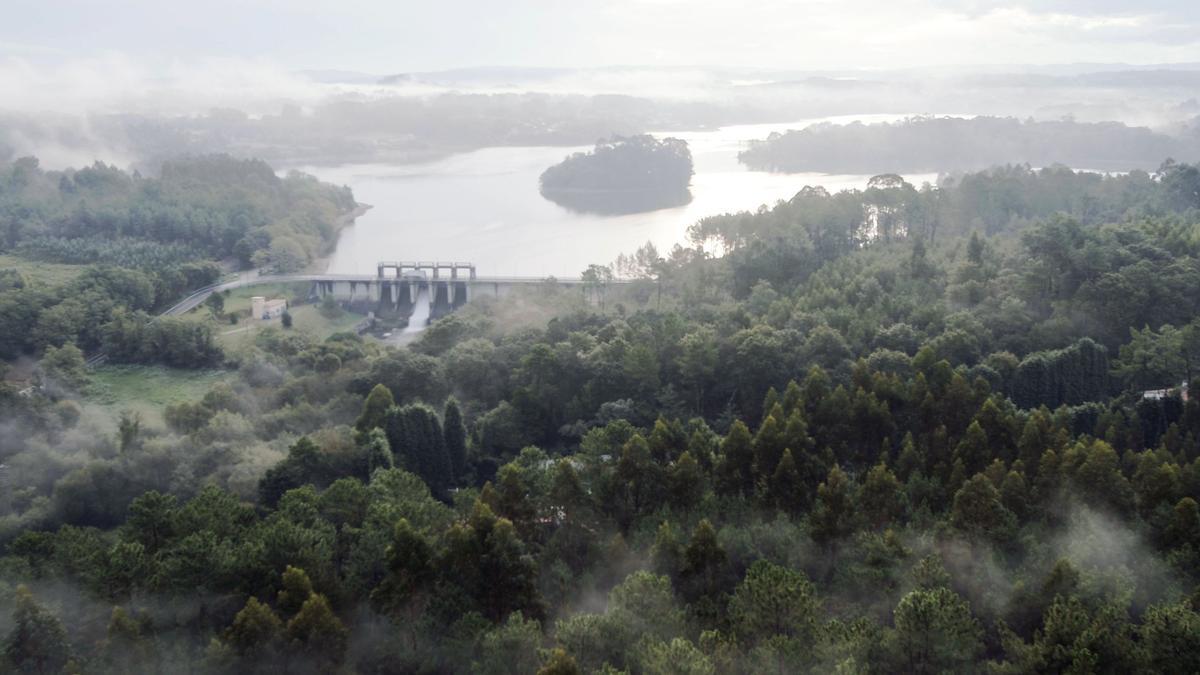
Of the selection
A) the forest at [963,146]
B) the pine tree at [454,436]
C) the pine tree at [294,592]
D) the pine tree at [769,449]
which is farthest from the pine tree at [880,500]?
the forest at [963,146]

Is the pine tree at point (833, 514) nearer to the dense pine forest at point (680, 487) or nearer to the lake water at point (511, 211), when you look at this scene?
the dense pine forest at point (680, 487)

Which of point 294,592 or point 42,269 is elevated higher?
point 42,269

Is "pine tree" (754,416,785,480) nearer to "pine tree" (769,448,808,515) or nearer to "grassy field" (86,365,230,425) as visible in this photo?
"pine tree" (769,448,808,515)

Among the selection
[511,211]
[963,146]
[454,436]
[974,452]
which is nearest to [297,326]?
[454,436]

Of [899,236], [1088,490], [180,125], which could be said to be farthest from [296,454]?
[180,125]

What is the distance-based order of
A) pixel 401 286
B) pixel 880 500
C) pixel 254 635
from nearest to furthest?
pixel 254 635 → pixel 880 500 → pixel 401 286

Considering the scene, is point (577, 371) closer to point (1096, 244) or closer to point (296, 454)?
point (296, 454)

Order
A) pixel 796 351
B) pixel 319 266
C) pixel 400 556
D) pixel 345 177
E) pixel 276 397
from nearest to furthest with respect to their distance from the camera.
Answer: pixel 400 556 → pixel 796 351 → pixel 276 397 → pixel 319 266 → pixel 345 177

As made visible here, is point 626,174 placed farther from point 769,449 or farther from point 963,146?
point 769,449

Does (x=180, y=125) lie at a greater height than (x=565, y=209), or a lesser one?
greater
